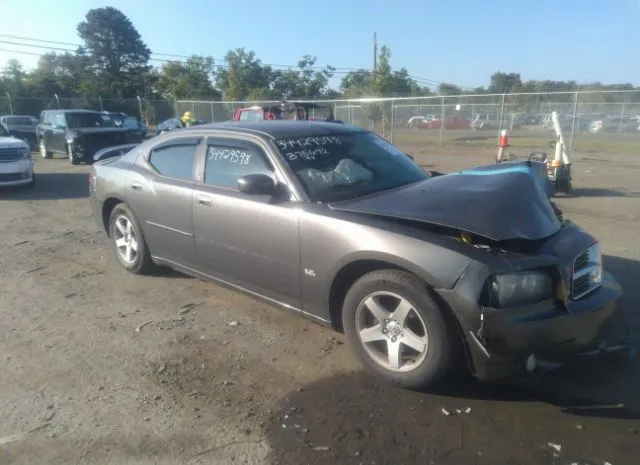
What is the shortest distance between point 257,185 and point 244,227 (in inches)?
17.8

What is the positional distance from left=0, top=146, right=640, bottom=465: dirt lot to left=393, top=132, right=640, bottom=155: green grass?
1671 cm

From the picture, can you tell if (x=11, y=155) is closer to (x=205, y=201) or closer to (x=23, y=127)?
(x=205, y=201)

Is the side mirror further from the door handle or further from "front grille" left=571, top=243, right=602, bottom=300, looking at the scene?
"front grille" left=571, top=243, right=602, bottom=300

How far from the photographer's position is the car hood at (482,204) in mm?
3059

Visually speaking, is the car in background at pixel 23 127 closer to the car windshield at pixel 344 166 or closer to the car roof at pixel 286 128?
the car roof at pixel 286 128

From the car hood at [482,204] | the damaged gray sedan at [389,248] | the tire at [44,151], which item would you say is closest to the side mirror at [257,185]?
the damaged gray sedan at [389,248]

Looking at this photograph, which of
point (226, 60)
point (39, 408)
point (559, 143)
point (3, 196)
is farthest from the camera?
point (226, 60)

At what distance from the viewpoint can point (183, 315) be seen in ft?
14.8

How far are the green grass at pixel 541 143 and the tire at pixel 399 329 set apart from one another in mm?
18612

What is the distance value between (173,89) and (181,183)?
48.0 metres

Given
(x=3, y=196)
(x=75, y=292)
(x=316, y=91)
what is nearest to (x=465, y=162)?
(x=3, y=196)

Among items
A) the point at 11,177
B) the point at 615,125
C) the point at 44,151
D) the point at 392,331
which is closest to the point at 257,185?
the point at 392,331

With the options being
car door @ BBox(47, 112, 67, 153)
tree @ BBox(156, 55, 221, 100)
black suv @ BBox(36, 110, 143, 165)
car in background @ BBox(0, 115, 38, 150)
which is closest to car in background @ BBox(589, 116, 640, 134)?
black suv @ BBox(36, 110, 143, 165)

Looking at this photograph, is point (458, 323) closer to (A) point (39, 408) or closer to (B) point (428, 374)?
(B) point (428, 374)
